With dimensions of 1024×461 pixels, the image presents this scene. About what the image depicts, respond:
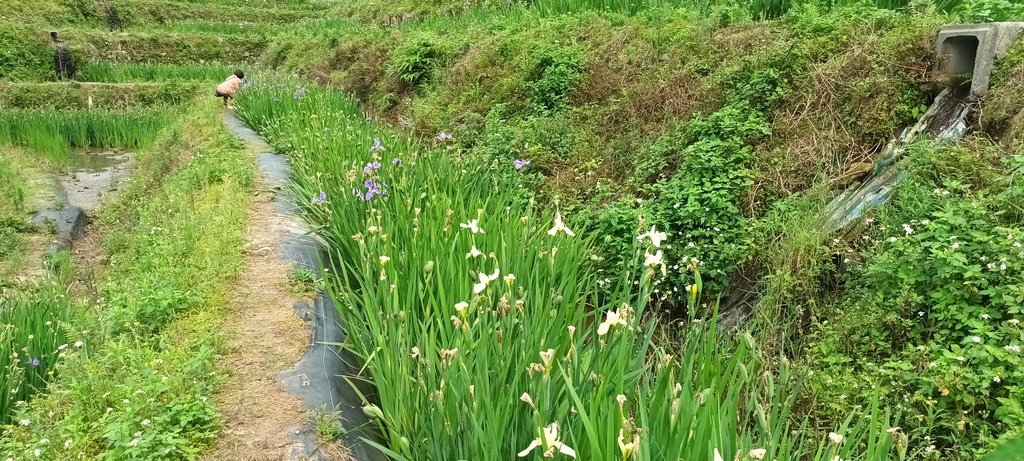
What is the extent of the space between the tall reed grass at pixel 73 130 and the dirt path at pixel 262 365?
8245 millimetres

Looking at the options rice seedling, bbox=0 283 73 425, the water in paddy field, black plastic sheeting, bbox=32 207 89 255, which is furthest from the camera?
the water in paddy field

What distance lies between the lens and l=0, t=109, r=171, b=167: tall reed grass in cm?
952

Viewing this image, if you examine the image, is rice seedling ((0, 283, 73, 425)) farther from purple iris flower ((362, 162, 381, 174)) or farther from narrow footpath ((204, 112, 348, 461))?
purple iris flower ((362, 162, 381, 174))

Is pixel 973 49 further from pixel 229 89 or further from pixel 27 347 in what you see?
Result: pixel 229 89

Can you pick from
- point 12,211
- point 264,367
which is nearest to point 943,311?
point 264,367

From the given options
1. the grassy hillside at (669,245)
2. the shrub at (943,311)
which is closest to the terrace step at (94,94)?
the grassy hillside at (669,245)

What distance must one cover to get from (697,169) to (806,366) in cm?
149

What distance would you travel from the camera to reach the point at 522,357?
184 centimetres

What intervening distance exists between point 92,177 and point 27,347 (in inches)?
302

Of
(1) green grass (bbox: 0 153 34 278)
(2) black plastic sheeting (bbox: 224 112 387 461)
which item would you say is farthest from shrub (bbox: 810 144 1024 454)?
(1) green grass (bbox: 0 153 34 278)

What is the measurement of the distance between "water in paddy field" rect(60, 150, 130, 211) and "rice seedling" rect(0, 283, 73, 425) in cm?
535

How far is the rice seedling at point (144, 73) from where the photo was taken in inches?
568

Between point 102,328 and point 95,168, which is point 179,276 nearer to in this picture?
point 102,328

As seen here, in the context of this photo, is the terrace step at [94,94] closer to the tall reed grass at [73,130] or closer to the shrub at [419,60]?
the tall reed grass at [73,130]
